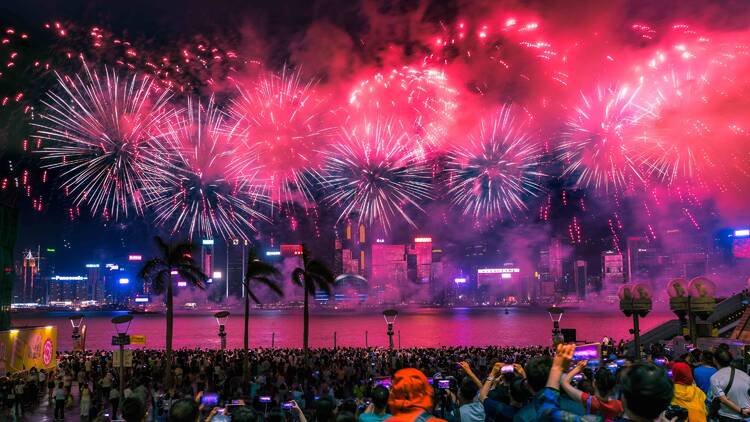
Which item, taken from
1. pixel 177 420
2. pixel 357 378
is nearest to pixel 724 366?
pixel 177 420

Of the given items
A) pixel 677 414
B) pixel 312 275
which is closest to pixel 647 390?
pixel 677 414

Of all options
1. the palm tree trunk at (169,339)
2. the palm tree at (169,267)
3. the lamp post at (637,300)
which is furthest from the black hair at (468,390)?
the palm tree at (169,267)

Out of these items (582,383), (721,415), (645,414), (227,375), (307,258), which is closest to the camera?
(645,414)

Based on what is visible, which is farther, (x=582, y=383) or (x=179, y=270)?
(x=179, y=270)

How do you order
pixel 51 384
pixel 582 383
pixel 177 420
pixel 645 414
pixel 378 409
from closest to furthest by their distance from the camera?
pixel 645 414, pixel 177 420, pixel 378 409, pixel 582 383, pixel 51 384

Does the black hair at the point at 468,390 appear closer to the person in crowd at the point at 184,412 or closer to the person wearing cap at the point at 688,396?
the person wearing cap at the point at 688,396

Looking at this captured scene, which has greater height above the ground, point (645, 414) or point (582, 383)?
point (645, 414)

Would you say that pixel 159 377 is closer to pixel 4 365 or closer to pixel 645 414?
pixel 4 365
